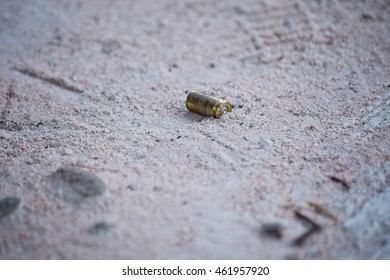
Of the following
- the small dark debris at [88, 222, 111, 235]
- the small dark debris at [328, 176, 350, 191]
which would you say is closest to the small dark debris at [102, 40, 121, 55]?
the small dark debris at [88, 222, 111, 235]

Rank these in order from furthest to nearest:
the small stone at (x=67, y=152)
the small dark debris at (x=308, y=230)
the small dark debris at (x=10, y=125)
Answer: the small dark debris at (x=10, y=125)
the small stone at (x=67, y=152)
the small dark debris at (x=308, y=230)

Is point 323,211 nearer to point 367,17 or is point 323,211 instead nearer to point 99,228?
point 99,228

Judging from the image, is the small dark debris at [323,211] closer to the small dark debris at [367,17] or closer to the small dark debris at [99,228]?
the small dark debris at [99,228]

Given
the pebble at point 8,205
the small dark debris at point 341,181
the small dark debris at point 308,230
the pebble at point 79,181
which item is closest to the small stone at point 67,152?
the pebble at point 79,181

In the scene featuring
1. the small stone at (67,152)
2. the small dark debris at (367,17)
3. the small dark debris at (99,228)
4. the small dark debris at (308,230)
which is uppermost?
the small dark debris at (367,17)

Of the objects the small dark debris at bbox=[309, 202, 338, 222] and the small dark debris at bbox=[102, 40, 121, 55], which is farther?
the small dark debris at bbox=[102, 40, 121, 55]

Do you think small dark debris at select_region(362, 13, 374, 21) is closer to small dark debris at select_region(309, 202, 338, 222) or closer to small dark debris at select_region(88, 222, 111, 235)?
small dark debris at select_region(309, 202, 338, 222)
